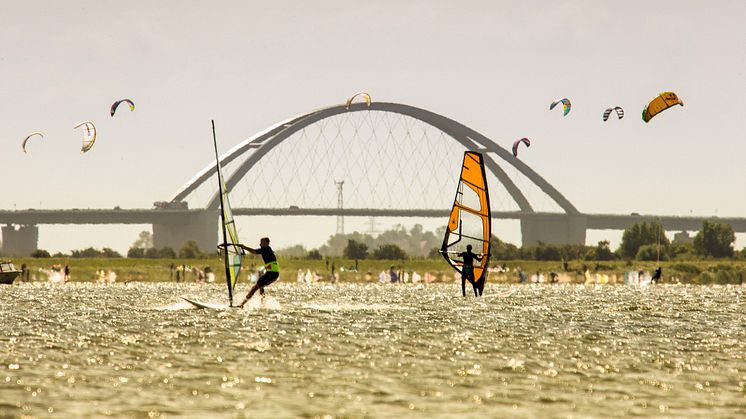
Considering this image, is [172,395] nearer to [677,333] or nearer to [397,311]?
[677,333]

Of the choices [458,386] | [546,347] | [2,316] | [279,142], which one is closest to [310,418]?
[458,386]

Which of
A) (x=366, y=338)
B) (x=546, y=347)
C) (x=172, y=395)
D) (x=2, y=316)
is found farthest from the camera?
(x=2, y=316)

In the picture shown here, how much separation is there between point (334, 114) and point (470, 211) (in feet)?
223

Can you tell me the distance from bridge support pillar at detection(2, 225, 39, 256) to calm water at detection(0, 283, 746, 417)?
99.5 m

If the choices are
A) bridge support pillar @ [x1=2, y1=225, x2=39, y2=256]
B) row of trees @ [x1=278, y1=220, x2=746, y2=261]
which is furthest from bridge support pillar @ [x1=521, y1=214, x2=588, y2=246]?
bridge support pillar @ [x1=2, y1=225, x2=39, y2=256]

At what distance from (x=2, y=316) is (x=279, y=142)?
246 feet

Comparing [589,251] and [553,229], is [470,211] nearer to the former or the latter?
[589,251]

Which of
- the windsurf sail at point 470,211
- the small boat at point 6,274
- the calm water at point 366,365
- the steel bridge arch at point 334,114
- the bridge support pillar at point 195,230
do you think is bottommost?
the calm water at point 366,365

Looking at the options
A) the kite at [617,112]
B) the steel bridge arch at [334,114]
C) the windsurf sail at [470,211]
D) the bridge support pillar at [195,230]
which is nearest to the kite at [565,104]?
the kite at [617,112]

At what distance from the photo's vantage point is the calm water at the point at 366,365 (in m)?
11.1

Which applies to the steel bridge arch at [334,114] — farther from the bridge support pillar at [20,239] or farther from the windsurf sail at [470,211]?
the windsurf sail at [470,211]

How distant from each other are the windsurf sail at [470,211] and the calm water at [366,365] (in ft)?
16.3

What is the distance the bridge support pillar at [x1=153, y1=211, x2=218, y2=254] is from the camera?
107312mm

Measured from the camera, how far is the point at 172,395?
11664 mm
